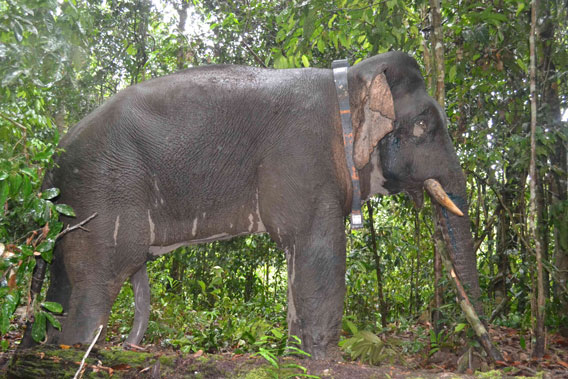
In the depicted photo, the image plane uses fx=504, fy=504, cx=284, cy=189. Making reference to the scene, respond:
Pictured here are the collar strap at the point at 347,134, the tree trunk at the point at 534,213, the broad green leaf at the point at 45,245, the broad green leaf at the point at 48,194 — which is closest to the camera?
the broad green leaf at the point at 45,245

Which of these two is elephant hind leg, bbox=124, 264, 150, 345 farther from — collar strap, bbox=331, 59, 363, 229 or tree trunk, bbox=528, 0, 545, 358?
tree trunk, bbox=528, 0, 545, 358

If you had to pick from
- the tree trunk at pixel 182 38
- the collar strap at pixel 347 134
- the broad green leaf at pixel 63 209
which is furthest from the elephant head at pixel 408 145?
the tree trunk at pixel 182 38

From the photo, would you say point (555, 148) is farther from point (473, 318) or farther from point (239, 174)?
A: point (239, 174)

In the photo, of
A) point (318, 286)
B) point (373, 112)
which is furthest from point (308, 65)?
point (318, 286)

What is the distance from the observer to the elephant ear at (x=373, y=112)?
3.80 metres

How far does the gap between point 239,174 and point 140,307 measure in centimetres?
144

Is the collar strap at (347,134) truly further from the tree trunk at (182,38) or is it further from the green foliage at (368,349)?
the tree trunk at (182,38)

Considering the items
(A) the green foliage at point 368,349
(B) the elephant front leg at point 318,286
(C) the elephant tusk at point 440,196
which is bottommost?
(A) the green foliage at point 368,349

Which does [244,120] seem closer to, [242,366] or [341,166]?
[341,166]

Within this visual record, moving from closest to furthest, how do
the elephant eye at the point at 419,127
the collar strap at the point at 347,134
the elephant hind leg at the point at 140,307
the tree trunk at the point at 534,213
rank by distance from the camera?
the tree trunk at the point at 534,213
the collar strap at the point at 347,134
the elephant eye at the point at 419,127
the elephant hind leg at the point at 140,307

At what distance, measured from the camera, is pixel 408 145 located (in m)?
3.97

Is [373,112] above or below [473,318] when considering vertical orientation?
above

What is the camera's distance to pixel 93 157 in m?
3.39

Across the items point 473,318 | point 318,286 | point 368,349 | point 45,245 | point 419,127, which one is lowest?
point 368,349
